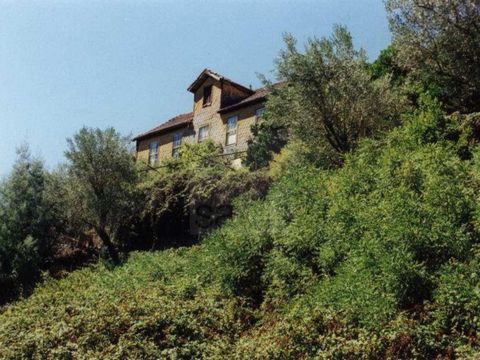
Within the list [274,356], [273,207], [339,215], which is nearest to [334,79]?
[273,207]

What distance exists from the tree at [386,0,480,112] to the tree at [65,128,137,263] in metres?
11.8

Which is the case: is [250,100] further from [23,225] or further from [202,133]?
[23,225]

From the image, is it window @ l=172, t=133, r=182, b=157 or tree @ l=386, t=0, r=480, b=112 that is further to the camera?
A: window @ l=172, t=133, r=182, b=157

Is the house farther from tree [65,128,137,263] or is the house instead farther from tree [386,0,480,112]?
tree [386,0,480,112]

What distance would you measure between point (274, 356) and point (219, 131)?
26.1 metres

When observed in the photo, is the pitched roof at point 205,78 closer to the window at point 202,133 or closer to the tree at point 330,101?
the window at point 202,133

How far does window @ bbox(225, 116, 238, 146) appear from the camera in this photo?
32.5 meters

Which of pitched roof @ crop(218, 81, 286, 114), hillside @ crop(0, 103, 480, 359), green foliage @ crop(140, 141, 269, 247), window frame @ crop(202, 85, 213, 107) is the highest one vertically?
window frame @ crop(202, 85, 213, 107)

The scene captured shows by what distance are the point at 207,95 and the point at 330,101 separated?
19113mm

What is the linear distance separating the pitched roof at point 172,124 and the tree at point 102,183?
45.1 feet

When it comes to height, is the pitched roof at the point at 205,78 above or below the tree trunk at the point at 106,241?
above

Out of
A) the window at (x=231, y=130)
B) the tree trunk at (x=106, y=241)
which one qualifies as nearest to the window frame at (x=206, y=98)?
the window at (x=231, y=130)

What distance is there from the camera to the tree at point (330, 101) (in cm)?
1755

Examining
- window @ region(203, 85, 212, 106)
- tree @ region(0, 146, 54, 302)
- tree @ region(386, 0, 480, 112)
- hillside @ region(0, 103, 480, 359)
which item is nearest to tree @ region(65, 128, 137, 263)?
tree @ region(0, 146, 54, 302)
